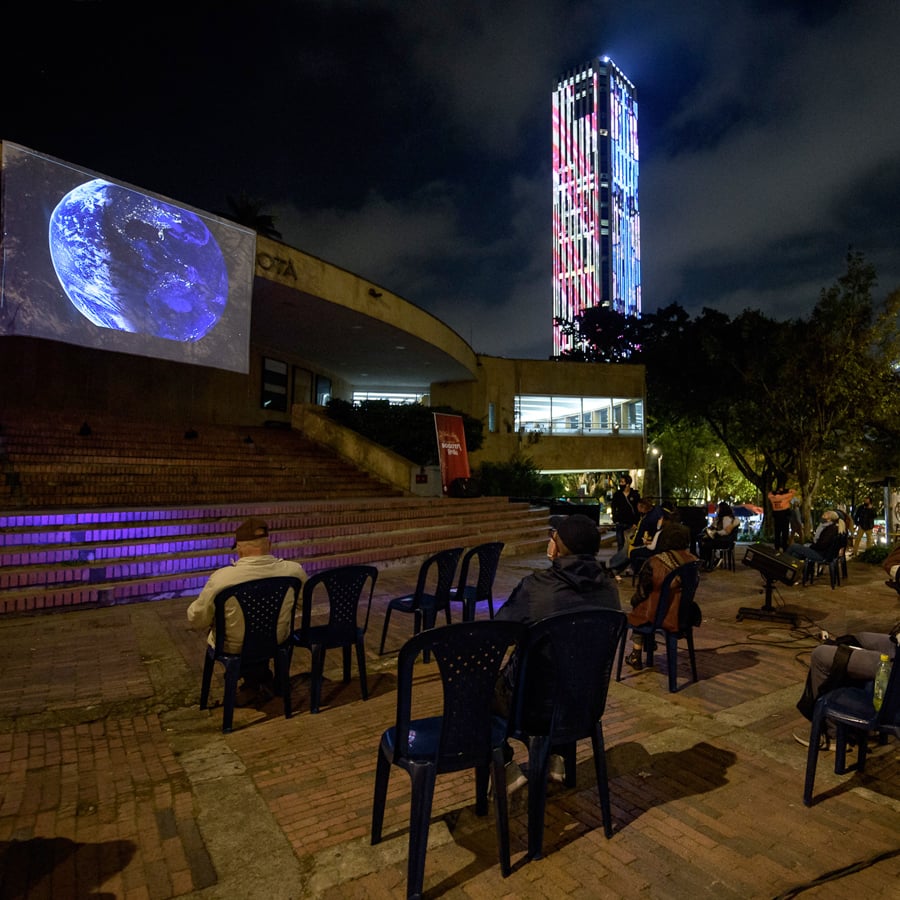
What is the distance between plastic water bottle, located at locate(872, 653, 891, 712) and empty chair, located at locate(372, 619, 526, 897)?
1.84m

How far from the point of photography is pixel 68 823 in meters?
2.72

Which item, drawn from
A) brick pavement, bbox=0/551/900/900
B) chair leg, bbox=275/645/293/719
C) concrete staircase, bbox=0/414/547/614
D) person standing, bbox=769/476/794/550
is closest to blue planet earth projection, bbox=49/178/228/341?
concrete staircase, bbox=0/414/547/614

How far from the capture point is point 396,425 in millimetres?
17203

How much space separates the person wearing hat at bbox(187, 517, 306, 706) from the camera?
3816 millimetres

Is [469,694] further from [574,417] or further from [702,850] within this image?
[574,417]

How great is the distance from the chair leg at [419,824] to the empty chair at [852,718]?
2001 mm

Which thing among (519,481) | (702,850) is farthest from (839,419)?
(702,850)

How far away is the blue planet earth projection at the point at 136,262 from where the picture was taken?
952cm

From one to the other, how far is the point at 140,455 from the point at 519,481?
12780 millimetres

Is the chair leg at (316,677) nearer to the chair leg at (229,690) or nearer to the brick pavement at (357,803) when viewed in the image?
the brick pavement at (357,803)

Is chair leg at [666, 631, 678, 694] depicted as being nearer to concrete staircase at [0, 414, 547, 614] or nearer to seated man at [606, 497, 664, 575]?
seated man at [606, 497, 664, 575]

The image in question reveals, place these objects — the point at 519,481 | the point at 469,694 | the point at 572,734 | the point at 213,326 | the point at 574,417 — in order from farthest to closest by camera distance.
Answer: the point at 574,417, the point at 519,481, the point at 213,326, the point at 572,734, the point at 469,694

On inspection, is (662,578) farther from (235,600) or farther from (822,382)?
(822,382)

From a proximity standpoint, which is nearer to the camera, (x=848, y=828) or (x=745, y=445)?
(x=848, y=828)
